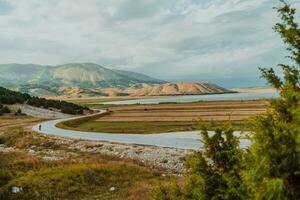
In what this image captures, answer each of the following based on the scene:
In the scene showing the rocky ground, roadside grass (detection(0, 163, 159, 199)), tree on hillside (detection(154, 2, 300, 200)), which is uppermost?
tree on hillside (detection(154, 2, 300, 200))

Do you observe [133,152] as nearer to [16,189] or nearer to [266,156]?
[16,189]

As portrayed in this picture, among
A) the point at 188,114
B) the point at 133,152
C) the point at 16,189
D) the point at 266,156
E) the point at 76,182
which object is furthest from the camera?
the point at 188,114

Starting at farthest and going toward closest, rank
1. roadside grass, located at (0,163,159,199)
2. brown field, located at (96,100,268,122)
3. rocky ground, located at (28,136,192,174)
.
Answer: brown field, located at (96,100,268,122) → rocky ground, located at (28,136,192,174) → roadside grass, located at (0,163,159,199)

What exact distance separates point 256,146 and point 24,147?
6018 cm

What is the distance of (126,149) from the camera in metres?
52.9

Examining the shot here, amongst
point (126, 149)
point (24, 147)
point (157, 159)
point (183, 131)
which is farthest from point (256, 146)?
point (183, 131)

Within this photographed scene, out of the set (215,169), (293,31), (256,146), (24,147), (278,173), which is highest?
(293,31)

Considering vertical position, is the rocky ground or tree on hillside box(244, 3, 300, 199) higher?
tree on hillside box(244, 3, 300, 199)

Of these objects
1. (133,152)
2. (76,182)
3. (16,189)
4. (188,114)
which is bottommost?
(133,152)

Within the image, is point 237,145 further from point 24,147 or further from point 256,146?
point 24,147

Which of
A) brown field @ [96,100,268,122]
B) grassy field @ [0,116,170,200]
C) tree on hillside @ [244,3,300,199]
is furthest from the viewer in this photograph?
brown field @ [96,100,268,122]

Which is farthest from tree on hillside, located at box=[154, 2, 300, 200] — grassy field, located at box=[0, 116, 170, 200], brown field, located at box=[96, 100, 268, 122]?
brown field, located at box=[96, 100, 268, 122]

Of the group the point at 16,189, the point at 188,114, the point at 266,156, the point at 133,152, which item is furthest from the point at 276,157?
the point at 188,114

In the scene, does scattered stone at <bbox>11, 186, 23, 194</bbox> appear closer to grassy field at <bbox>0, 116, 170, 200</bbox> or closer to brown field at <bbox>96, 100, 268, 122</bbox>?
grassy field at <bbox>0, 116, 170, 200</bbox>
